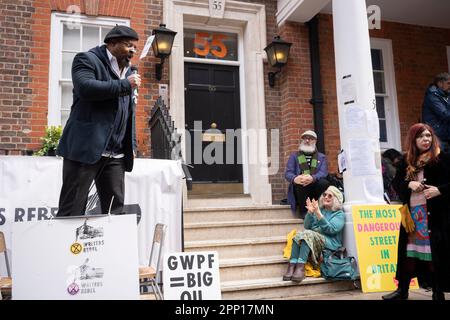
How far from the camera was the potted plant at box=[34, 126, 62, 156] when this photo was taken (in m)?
5.18

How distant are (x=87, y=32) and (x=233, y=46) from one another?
242 centimetres

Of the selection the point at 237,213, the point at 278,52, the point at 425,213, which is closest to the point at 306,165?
the point at 237,213

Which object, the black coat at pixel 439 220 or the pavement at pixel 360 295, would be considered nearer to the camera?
the black coat at pixel 439 220

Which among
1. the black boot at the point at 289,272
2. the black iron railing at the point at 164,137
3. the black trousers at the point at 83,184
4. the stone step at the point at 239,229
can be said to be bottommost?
the black boot at the point at 289,272

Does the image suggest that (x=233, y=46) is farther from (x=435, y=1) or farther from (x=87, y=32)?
(x=435, y=1)

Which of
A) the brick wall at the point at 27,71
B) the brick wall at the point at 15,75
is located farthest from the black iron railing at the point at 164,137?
the brick wall at the point at 15,75

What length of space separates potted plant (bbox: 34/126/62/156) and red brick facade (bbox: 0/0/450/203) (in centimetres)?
24

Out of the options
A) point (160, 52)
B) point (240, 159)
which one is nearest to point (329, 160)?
point (240, 159)

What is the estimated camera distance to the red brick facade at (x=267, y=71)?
18.2ft

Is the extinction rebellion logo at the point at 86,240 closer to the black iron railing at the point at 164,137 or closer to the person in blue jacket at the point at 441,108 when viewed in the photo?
the black iron railing at the point at 164,137

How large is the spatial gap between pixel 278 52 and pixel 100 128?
4510 mm

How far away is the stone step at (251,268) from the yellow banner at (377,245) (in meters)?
0.86

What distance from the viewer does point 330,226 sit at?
4.51m

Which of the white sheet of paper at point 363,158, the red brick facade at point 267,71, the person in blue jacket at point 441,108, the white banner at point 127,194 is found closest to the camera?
the white banner at point 127,194
